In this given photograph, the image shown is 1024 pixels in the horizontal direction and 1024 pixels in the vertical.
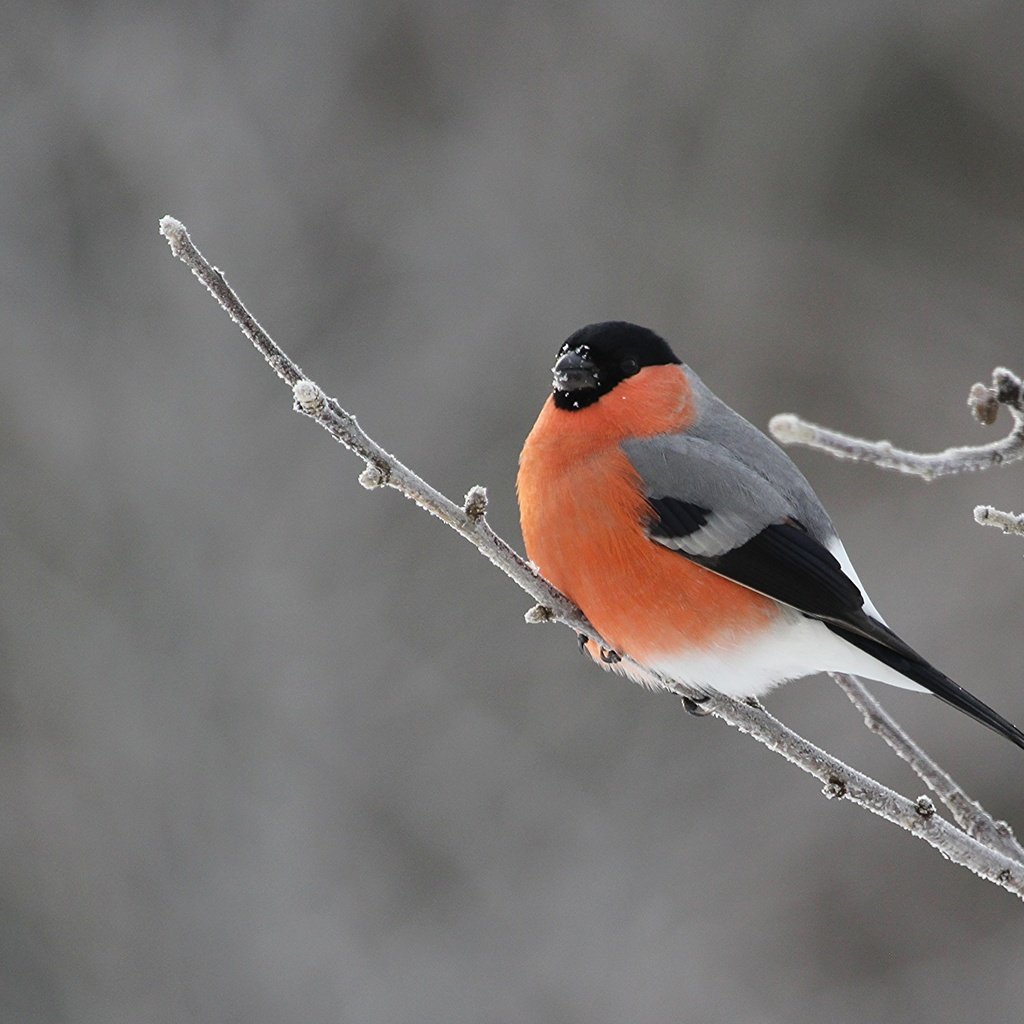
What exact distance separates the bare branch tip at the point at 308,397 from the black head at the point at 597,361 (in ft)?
2.40

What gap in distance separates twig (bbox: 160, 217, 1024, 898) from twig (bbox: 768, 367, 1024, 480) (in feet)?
1.74

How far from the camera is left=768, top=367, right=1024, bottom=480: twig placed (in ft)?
3.22

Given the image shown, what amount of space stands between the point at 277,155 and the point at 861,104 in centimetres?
223

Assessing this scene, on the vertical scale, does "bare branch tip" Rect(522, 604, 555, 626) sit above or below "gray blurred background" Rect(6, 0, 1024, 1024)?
below

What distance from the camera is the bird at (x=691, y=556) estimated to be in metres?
1.87

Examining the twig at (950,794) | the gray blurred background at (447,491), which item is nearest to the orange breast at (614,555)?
the twig at (950,794)

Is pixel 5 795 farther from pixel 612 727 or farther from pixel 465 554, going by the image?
pixel 612 727

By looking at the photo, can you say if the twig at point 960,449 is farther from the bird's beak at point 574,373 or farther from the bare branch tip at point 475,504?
the bird's beak at point 574,373

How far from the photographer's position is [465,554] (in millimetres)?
4477

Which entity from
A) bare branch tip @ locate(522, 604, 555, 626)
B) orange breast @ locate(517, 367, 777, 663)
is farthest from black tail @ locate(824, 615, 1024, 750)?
bare branch tip @ locate(522, 604, 555, 626)

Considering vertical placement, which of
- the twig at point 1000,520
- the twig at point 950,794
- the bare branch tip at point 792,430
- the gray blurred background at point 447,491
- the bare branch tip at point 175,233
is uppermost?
the gray blurred background at point 447,491

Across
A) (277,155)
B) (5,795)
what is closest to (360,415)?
(277,155)

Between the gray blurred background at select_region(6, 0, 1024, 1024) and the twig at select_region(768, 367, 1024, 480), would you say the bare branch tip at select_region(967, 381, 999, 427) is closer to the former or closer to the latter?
the twig at select_region(768, 367, 1024, 480)

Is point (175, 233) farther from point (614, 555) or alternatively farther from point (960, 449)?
point (614, 555)
